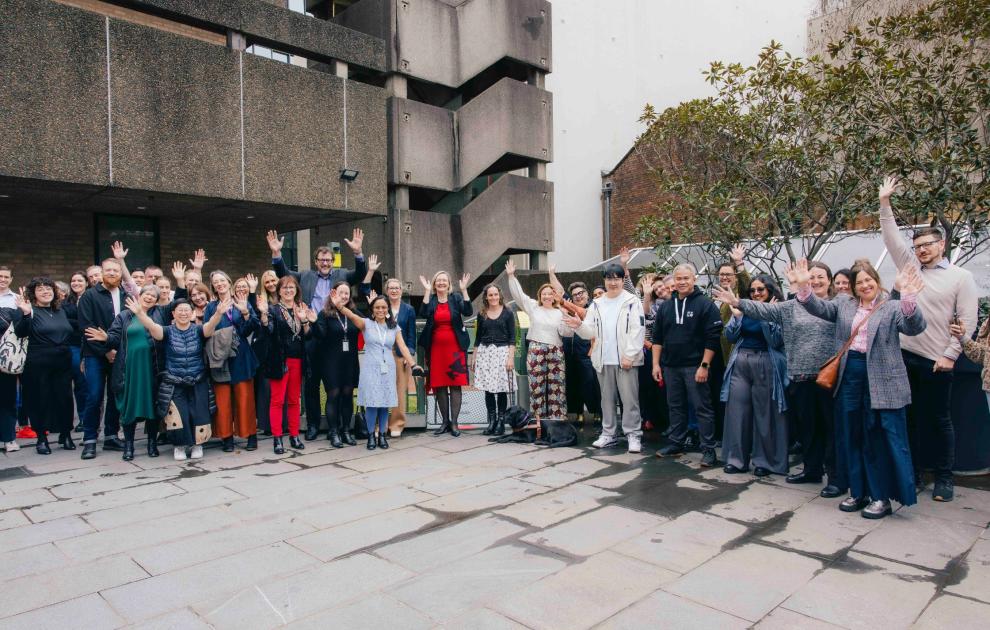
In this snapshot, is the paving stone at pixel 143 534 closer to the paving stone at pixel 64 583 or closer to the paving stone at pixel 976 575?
the paving stone at pixel 64 583

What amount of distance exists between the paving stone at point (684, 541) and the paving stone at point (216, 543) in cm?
244

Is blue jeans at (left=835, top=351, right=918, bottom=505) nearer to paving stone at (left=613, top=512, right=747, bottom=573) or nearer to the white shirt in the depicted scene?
paving stone at (left=613, top=512, right=747, bottom=573)

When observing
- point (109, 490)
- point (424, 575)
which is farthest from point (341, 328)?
point (424, 575)

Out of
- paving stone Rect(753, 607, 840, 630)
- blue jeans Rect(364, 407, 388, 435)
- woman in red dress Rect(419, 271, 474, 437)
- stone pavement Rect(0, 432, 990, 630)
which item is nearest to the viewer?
paving stone Rect(753, 607, 840, 630)

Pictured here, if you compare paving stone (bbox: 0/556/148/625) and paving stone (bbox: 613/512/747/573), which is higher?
paving stone (bbox: 0/556/148/625)

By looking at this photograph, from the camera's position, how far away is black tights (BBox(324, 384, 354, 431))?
26.8 feet

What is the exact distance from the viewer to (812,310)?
19.2 ft

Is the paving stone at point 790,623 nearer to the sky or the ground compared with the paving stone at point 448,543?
nearer to the ground

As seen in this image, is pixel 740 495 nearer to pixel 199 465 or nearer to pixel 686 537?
pixel 686 537

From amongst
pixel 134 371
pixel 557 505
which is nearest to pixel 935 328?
pixel 557 505

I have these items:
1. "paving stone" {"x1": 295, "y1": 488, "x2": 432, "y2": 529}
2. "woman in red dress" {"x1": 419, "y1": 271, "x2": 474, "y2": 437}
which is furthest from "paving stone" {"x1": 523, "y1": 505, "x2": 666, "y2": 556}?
"woman in red dress" {"x1": 419, "y1": 271, "x2": 474, "y2": 437}

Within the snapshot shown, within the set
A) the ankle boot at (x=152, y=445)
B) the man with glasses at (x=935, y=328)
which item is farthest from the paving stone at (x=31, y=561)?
the man with glasses at (x=935, y=328)

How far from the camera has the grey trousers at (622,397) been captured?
7.66 metres

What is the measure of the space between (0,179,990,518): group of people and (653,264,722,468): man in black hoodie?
0.02 meters
